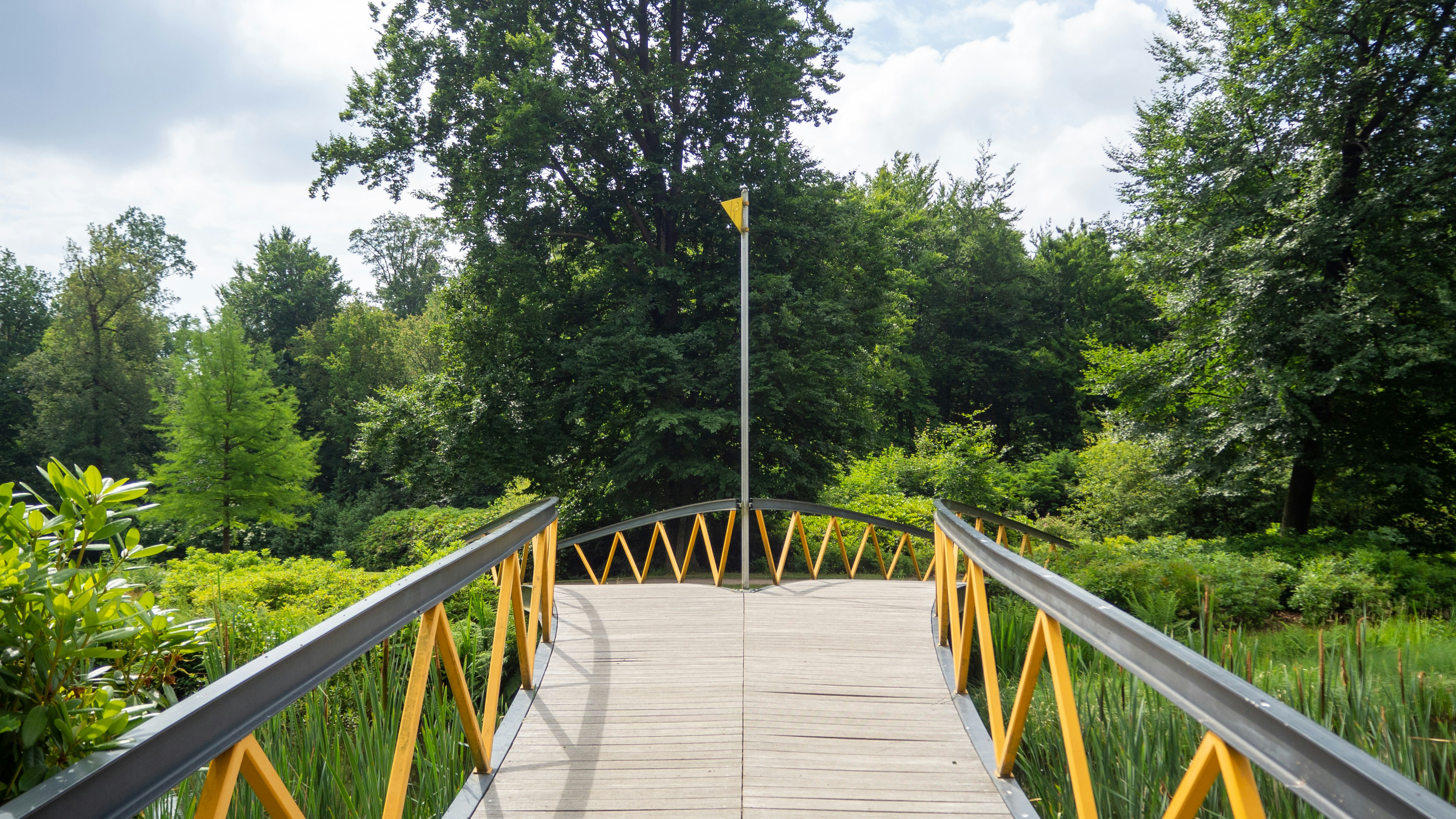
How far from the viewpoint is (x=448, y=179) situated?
644 inches

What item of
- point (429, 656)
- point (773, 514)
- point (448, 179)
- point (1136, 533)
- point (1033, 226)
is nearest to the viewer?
point (429, 656)

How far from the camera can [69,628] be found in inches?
56.2

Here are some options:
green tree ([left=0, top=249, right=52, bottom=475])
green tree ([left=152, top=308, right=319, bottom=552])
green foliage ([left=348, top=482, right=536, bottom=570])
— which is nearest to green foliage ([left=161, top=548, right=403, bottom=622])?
green foliage ([left=348, top=482, right=536, bottom=570])

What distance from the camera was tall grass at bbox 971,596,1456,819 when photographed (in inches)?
125

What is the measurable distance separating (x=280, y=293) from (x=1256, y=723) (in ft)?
161

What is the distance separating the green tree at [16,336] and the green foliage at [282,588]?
31.3 metres

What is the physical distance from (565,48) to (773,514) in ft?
35.8

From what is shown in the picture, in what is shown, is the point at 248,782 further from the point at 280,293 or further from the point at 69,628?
the point at 280,293

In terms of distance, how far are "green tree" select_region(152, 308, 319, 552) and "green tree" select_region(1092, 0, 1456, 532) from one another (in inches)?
979

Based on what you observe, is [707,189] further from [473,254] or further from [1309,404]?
[1309,404]

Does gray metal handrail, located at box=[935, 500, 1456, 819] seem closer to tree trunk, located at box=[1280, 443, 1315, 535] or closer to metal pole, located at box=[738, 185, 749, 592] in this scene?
metal pole, located at box=[738, 185, 749, 592]

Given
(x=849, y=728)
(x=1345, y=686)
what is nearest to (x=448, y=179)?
(x=849, y=728)

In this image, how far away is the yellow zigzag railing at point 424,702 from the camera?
1.50m

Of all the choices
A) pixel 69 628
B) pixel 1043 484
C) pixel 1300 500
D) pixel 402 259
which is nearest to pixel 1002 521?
pixel 69 628
